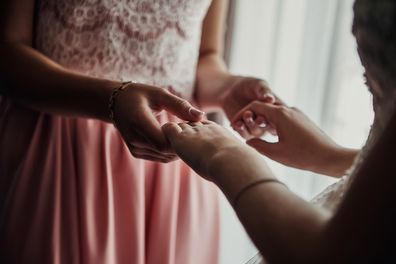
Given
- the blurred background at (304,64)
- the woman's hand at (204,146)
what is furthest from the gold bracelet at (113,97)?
the blurred background at (304,64)

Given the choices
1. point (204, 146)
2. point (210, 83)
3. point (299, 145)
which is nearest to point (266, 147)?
point (299, 145)

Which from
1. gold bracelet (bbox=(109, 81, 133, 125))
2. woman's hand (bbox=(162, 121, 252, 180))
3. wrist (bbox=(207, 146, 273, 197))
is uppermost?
gold bracelet (bbox=(109, 81, 133, 125))

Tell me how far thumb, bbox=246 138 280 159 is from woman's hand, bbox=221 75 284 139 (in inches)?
1.1

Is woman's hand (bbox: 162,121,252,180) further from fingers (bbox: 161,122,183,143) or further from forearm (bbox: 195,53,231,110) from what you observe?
forearm (bbox: 195,53,231,110)

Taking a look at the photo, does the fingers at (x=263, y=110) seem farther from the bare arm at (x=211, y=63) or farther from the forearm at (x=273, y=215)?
the forearm at (x=273, y=215)

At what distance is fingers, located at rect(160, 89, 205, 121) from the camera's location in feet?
2.31

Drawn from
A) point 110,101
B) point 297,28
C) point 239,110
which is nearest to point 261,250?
point 110,101

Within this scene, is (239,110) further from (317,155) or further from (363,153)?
(363,153)

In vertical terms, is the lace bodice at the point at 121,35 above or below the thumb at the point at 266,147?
above

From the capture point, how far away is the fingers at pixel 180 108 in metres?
0.70

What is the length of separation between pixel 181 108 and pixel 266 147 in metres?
0.19

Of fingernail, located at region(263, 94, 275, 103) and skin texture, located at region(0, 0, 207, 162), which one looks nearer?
skin texture, located at region(0, 0, 207, 162)

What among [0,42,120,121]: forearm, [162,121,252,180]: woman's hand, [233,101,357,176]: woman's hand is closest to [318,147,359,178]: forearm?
[233,101,357,176]: woman's hand

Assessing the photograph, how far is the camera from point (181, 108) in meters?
0.71
